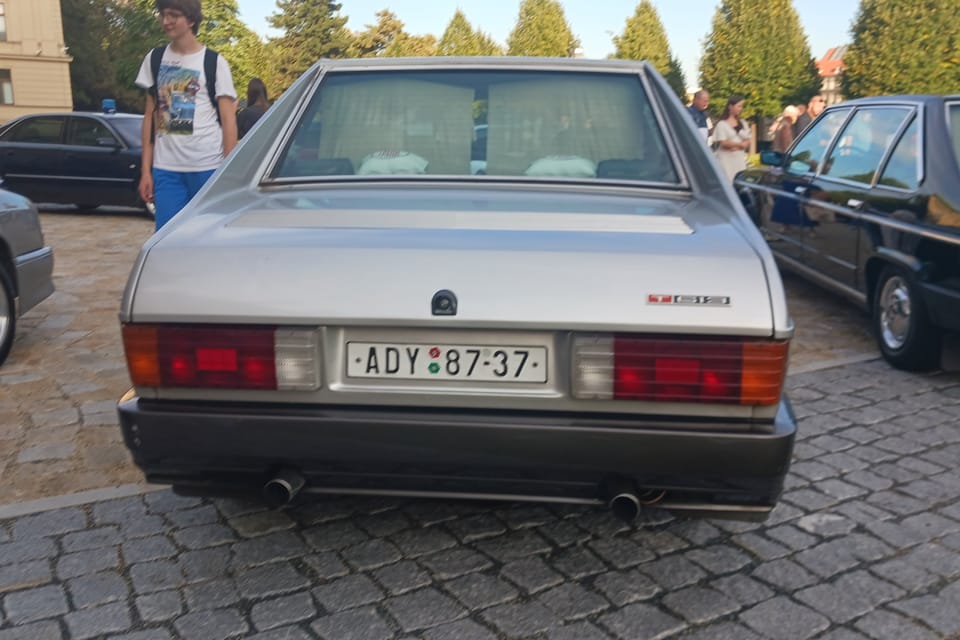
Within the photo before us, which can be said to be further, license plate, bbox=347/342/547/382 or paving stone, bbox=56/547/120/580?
paving stone, bbox=56/547/120/580

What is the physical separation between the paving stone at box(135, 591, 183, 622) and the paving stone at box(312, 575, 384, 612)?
0.39 m

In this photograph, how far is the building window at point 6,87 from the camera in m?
50.6

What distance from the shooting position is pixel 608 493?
2.66m

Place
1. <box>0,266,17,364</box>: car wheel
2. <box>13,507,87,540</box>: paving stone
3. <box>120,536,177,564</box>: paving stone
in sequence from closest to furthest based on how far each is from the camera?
<box>120,536,177,564</box>: paving stone → <box>13,507,87,540</box>: paving stone → <box>0,266,17,364</box>: car wheel

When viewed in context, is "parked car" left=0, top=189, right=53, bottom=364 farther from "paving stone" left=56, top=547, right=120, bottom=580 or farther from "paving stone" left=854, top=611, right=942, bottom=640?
"paving stone" left=854, top=611, right=942, bottom=640

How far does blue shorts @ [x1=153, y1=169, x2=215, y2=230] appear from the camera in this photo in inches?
217

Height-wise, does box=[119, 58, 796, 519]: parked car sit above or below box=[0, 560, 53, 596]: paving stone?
above

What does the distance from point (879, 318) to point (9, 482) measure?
15.7ft

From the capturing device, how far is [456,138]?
11.5 ft

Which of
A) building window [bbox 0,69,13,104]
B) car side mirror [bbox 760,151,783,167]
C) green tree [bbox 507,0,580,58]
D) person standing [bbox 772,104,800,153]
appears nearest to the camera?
car side mirror [bbox 760,151,783,167]

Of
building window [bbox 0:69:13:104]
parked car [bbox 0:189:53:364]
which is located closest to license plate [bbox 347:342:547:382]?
parked car [bbox 0:189:53:364]

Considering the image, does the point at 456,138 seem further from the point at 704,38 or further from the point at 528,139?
the point at 704,38

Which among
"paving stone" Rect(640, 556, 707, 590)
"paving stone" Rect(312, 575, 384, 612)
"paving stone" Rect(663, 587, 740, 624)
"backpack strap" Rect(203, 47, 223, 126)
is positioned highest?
"backpack strap" Rect(203, 47, 223, 126)

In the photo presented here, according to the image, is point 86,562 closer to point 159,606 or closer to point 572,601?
point 159,606
